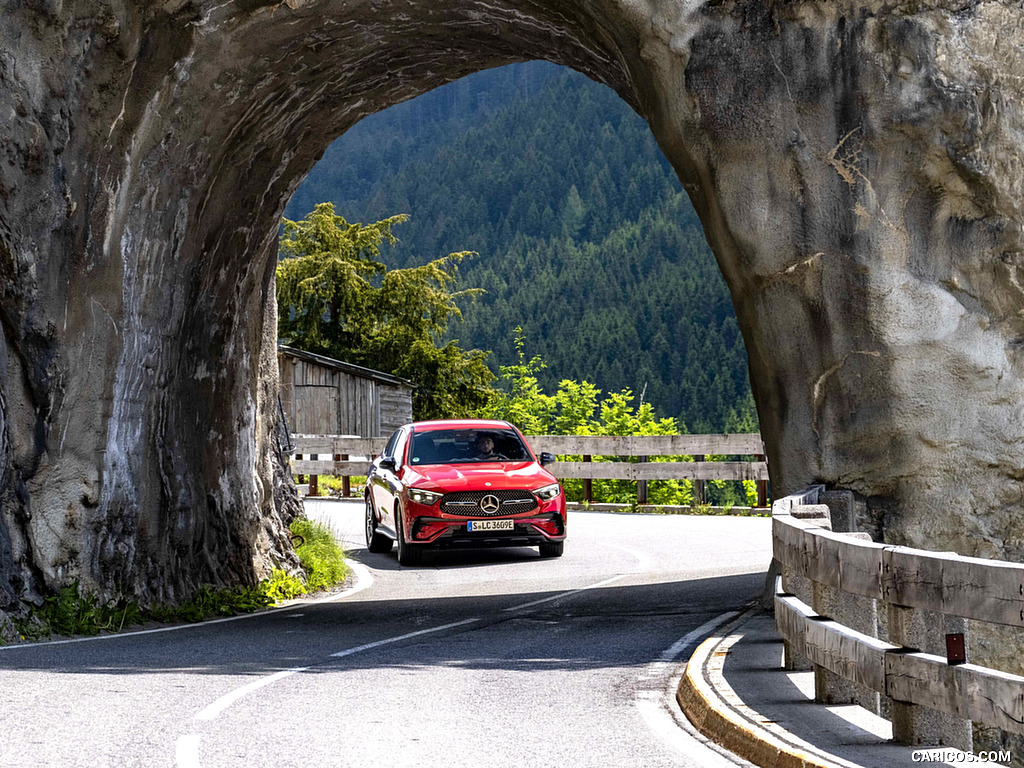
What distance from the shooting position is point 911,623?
512 cm

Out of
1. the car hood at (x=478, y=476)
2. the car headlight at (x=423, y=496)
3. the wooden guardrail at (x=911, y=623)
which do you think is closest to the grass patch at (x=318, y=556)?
the car headlight at (x=423, y=496)

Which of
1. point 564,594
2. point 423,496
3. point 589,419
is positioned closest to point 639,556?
point 423,496

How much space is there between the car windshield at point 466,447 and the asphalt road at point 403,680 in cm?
236

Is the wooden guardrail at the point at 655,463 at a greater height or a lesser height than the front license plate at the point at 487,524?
greater

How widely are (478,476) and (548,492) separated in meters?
0.93

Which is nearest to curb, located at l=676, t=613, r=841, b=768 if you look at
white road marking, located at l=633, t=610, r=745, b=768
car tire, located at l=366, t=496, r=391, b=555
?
white road marking, located at l=633, t=610, r=745, b=768

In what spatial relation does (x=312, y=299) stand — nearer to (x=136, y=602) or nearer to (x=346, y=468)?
(x=346, y=468)

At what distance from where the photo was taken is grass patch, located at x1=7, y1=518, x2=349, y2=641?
11109 millimetres

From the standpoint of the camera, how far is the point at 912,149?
9.71m

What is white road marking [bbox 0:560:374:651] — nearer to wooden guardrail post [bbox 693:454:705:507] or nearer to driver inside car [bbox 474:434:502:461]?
driver inside car [bbox 474:434:502:461]

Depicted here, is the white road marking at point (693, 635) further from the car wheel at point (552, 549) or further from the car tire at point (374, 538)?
the car tire at point (374, 538)

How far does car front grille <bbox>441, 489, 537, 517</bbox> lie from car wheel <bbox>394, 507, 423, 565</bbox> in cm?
91

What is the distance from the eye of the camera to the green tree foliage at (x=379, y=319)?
191 ft

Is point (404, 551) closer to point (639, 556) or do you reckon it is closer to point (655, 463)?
point (639, 556)
